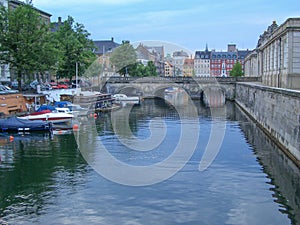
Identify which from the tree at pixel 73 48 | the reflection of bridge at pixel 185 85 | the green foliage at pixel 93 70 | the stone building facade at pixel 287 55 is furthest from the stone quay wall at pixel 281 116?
the green foliage at pixel 93 70

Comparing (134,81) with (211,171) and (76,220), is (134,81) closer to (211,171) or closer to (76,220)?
(211,171)

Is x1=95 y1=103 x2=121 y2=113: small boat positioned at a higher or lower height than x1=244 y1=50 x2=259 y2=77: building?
lower

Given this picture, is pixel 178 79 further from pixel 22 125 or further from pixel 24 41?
pixel 22 125

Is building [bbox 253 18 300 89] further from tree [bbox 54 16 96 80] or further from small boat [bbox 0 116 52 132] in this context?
tree [bbox 54 16 96 80]

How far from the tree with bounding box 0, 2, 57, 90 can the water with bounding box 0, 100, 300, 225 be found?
66.0ft

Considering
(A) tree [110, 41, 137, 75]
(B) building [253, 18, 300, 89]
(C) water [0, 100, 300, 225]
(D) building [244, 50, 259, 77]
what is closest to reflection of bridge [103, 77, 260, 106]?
(D) building [244, 50, 259, 77]

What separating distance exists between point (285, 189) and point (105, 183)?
926cm

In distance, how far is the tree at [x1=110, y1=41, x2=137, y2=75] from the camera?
360 ft

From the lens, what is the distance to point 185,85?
94375mm

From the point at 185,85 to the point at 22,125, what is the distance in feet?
187

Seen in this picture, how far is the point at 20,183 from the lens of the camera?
23.8 m

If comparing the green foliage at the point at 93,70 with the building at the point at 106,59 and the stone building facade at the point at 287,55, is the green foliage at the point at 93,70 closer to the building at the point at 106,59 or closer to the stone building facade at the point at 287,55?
the building at the point at 106,59

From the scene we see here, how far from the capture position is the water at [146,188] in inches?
731

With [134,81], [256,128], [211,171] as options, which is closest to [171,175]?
[211,171]
